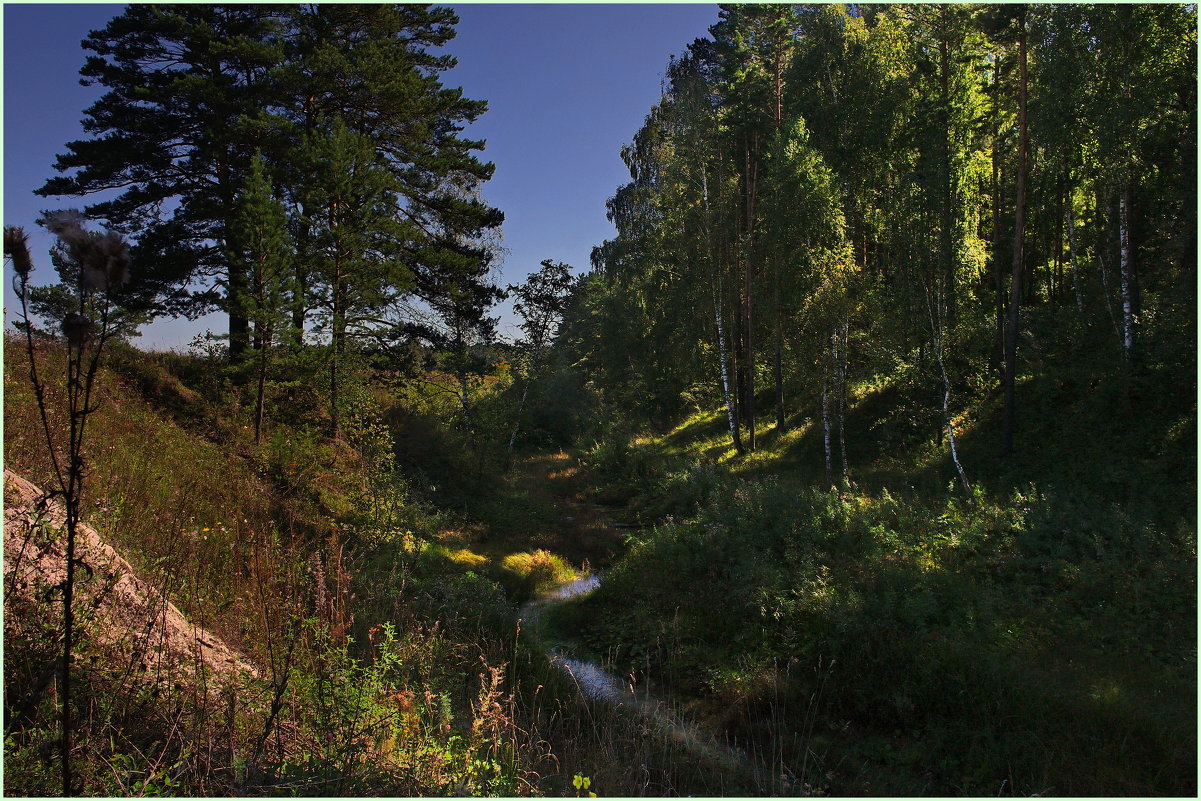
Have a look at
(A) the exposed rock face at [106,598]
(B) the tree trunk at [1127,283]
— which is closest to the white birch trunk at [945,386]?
(B) the tree trunk at [1127,283]

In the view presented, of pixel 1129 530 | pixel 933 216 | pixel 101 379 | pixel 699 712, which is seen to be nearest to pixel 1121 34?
pixel 933 216

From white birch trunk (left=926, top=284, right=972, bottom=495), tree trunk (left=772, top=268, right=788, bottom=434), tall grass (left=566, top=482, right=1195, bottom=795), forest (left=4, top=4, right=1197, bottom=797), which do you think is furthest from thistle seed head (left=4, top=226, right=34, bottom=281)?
tree trunk (left=772, top=268, right=788, bottom=434)

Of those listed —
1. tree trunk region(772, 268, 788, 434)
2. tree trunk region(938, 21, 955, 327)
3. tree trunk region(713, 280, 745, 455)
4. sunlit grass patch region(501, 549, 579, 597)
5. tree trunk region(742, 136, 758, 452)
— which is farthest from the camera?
tree trunk region(713, 280, 745, 455)

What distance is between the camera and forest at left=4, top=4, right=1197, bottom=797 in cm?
364

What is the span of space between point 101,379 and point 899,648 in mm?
15349

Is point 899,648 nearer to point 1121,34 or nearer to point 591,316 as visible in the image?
point 1121,34

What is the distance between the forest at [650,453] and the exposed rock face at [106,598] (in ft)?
0.14

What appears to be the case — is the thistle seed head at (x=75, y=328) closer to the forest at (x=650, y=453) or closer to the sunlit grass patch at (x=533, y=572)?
the forest at (x=650, y=453)

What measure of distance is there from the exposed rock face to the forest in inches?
1.6

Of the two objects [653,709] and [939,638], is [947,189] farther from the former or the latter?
[653,709]

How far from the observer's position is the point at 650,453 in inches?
973

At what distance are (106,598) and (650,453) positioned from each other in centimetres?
2173

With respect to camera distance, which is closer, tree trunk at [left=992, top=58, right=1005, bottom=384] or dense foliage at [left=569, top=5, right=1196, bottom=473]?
dense foliage at [left=569, top=5, right=1196, bottom=473]

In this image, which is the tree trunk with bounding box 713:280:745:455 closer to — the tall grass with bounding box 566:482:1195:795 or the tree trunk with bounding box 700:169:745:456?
the tree trunk with bounding box 700:169:745:456
